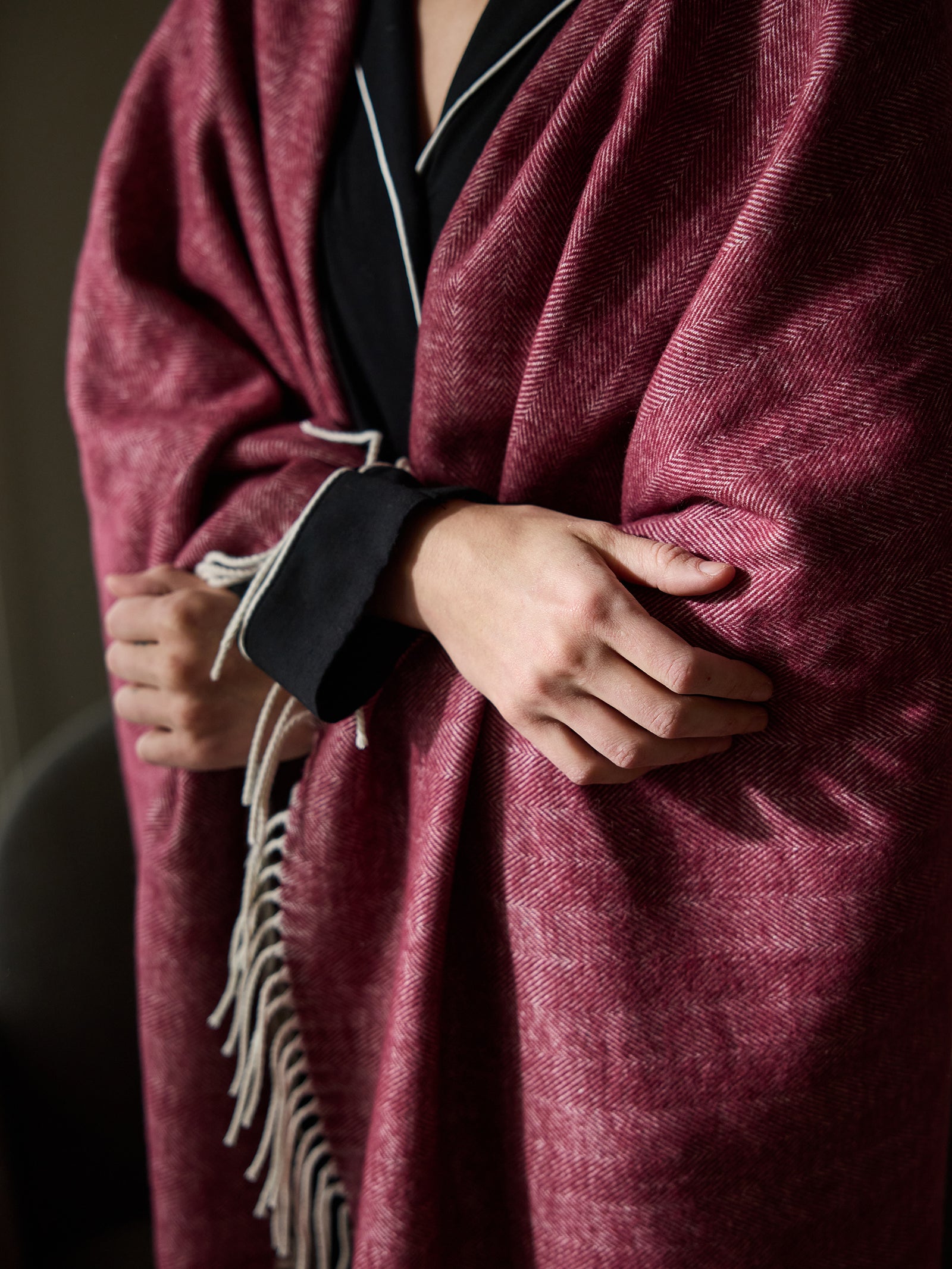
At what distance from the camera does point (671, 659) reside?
47cm

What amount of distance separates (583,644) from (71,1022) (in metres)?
0.69

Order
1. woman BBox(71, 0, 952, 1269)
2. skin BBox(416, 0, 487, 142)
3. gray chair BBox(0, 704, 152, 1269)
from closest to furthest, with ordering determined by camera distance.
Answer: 1. woman BBox(71, 0, 952, 1269)
2. skin BBox(416, 0, 487, 142)
3. gray chair BBox(0, 704, 152, 1269)

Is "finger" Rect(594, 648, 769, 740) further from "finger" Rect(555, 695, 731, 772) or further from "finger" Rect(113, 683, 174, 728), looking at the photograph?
"finger" Rect(113, 683, 174, 728)

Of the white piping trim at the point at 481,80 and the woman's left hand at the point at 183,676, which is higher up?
the white piping trim at the point at 481,80

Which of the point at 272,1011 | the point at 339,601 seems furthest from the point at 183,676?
the point at 272,1011

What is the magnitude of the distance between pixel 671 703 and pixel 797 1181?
329 millimetres

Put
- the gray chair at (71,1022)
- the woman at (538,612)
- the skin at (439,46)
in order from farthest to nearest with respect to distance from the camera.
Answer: the gray chair at (71,1022) < the skin at (439,46) < the woman at (538,612)

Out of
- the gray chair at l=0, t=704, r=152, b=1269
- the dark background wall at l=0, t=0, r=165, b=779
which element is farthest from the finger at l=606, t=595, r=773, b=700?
the dark background wall at l=0, t=0, r=165, b=779

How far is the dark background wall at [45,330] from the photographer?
0.89 meters

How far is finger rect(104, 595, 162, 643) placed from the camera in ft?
2.11

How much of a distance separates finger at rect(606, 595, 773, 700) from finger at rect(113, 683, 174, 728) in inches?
13.2

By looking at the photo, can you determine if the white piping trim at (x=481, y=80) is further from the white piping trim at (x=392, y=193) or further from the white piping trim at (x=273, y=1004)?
the white piping trim at (x=273, y=1004)

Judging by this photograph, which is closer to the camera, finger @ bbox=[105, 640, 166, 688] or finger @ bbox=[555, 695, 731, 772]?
finger @ bbox=[555, 695, 731, 772]

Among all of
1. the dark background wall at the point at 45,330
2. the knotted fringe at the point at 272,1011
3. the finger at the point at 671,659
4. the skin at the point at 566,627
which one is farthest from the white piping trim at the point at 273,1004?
the dark background wall at the point at 45,330
